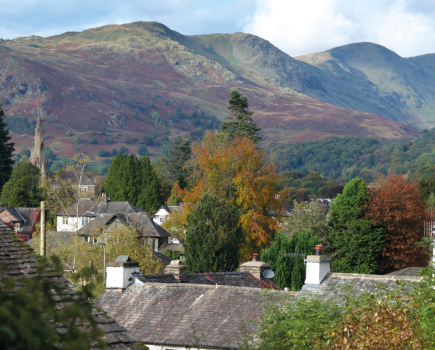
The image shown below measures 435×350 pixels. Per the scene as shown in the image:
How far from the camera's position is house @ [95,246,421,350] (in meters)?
16.2

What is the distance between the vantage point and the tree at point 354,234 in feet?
136

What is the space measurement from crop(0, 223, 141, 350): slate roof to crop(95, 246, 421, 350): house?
24.3ft

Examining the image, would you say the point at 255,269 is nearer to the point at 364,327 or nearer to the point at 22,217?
the point at 364,327

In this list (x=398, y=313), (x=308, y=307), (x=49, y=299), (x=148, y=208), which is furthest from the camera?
(x=148, y=208)

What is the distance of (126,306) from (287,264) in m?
18.3

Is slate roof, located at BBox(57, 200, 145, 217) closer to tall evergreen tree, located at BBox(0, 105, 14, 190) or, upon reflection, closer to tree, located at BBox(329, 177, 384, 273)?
tall evergreen tree, located at BBox(0, 105, 14, 190)

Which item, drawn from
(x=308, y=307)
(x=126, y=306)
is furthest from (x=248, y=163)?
(x=308, y=307)

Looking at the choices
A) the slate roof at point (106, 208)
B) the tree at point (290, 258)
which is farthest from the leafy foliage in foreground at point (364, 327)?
the slate roof at point (106, 208)

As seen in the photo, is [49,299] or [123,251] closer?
[49,299]

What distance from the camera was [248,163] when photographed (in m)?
46.9

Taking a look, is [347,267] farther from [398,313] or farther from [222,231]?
[398,313]

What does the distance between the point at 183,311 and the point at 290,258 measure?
18.5m

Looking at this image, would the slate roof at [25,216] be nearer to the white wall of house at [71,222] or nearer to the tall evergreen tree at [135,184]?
the white wall of house at [71,222]

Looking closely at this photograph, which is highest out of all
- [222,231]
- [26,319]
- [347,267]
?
[26,319]
